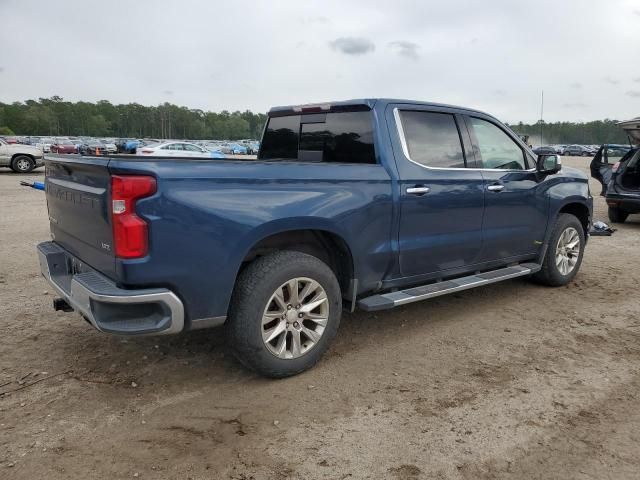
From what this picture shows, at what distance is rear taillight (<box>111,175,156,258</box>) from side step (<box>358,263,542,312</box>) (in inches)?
66.9

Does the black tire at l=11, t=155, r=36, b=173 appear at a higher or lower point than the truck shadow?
higher

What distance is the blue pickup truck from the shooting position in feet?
9.59

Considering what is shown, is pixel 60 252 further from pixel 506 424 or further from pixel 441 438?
pixel 506 424

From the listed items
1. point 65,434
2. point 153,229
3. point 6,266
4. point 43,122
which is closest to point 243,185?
point 153,229

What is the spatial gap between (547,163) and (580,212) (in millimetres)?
1174

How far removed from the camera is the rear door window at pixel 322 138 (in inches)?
162

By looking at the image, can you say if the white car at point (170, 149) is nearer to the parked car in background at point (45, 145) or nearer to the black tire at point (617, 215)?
the parked car in background at point (45, 145)

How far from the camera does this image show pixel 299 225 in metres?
3.44

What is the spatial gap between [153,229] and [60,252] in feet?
4.27

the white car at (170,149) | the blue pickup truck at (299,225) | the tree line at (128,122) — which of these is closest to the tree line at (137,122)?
the tree line at (128,122)

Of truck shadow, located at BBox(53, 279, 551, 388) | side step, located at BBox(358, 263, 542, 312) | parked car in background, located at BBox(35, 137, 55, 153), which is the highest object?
parked car in background, located at BBox(35, 137, 55, 153)

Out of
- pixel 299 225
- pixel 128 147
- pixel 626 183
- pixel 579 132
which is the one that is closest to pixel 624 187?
pixel 626 183

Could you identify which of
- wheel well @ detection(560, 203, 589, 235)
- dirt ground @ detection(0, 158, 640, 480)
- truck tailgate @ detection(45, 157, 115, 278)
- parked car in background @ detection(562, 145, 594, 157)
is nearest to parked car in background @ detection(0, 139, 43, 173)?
dirt ground @ detection(0, 158, 640, 480)

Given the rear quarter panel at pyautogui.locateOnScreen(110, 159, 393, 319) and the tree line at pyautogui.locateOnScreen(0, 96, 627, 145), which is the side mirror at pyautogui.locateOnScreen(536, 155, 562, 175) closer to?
the rear quarter panel at pyautogui.locateOnScreen(110, 159, 393, 319)
